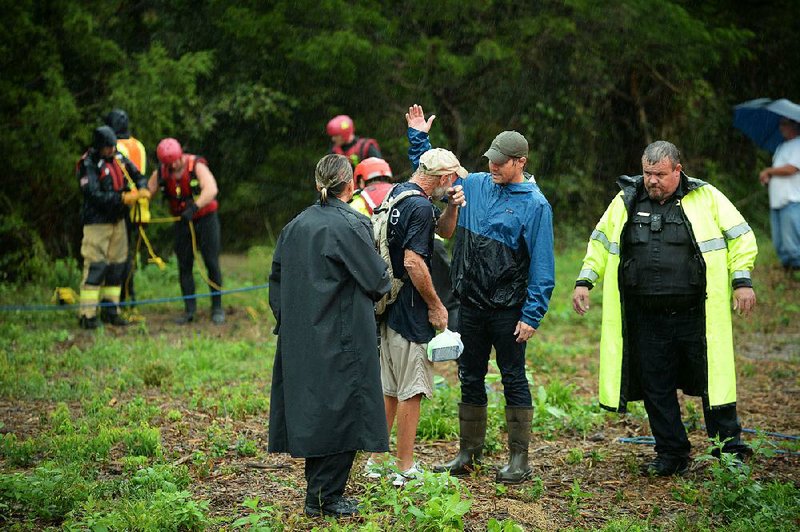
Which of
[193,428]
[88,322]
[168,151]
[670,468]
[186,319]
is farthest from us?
[186,319]

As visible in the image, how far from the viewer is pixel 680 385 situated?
21.0 feet

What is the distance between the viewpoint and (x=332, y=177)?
5.27m

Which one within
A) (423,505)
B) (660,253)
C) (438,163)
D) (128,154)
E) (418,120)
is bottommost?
(423,505)

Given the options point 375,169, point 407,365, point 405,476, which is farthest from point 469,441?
point 375,169

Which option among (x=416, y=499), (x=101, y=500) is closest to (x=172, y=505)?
(x=101, y=500)

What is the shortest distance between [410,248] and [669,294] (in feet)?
5.51

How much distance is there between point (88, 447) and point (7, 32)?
7.92 m

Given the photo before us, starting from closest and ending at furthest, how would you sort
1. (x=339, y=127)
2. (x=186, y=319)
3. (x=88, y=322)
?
1. (x=339, y=127)
2. (x=88, y=322)
3. (x=186, y=319)

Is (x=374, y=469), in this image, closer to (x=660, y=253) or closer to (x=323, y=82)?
(x=660, y=253)

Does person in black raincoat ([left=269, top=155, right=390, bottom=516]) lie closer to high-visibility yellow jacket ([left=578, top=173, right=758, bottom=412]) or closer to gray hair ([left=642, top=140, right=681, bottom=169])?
high-visibility yellow jacket ([left=578, top=173, right=758, bottom=412])

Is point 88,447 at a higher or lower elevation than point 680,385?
lower

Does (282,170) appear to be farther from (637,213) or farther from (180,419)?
(637,213)

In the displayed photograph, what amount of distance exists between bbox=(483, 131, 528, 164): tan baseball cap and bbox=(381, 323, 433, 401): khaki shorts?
119cm

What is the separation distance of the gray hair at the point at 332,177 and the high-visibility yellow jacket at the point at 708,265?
5.66 feet
